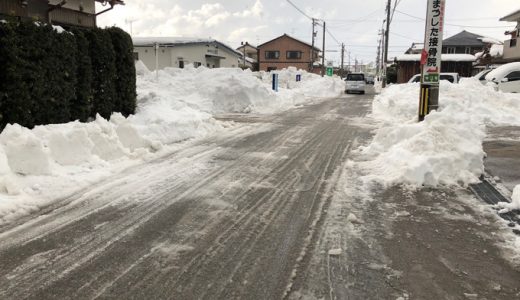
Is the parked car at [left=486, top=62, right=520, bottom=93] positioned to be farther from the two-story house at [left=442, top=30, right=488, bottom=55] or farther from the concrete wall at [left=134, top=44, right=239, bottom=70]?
the two-story house at [left=442, top=30, right=488, bottom=55]

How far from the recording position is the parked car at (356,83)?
33.5 metres

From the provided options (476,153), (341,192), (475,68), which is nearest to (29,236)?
(341,192)

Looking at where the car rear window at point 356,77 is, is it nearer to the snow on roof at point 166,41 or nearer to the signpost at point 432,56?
the snow on roof at point 166,41

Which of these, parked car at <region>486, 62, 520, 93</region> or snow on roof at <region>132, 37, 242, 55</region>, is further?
snow on roof at <region>132, 37, 242, 55</region>

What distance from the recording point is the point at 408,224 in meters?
4.62

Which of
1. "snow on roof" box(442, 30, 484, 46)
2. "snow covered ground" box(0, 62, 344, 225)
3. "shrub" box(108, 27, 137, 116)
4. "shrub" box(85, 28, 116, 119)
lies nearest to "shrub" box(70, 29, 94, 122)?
"shrub" box(85, 28, 116, 119)

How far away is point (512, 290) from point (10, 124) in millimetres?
6552

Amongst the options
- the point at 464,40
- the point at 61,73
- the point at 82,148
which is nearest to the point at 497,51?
the point at 464,40

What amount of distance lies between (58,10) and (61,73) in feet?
35.2

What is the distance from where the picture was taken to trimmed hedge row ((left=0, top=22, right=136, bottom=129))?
21.0ft

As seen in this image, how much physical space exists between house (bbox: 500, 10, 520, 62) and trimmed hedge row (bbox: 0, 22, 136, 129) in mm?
30120

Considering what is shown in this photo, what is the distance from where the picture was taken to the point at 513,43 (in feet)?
104

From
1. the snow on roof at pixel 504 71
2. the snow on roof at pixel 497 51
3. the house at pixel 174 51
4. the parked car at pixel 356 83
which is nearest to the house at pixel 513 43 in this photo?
the snow on roof at pixel 497 51

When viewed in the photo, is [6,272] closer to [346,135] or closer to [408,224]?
[408,224]
